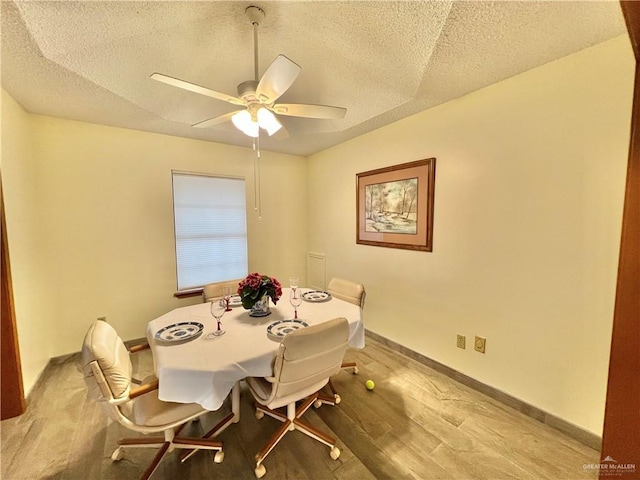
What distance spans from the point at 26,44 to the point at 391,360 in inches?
139

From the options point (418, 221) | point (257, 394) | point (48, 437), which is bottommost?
point (48, 437)

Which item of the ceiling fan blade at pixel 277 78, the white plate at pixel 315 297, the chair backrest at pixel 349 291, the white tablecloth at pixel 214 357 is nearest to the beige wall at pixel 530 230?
the chair backrest at pixel 349 291

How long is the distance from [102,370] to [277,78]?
1.62 meters

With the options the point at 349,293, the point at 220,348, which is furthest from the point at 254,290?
the point at 349,293

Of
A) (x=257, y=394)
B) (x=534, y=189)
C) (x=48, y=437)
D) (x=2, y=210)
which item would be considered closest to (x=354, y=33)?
(x=534, y=189)

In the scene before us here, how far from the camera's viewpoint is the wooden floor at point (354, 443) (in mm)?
1383

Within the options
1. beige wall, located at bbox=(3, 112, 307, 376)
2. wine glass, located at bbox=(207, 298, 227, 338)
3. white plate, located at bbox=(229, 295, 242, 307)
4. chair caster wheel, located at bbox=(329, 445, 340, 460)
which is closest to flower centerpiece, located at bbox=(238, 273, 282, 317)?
wine glass, located at bbox=(207, 298, 227, 338)

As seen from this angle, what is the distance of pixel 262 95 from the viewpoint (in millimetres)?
1373

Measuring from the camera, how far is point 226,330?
5.22 ft

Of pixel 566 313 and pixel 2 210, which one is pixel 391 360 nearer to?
pixel 566 313

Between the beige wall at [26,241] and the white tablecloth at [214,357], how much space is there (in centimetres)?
136

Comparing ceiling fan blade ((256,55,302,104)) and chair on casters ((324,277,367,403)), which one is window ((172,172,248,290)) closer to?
chair on casters ((324,277,367,403))

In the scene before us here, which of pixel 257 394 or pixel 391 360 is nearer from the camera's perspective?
pixel 257 394

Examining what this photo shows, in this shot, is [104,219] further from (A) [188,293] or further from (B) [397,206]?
(B) [397,206]
